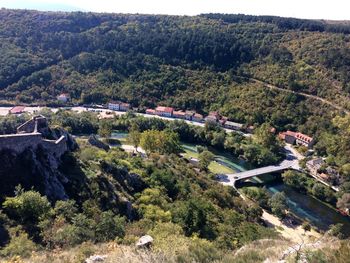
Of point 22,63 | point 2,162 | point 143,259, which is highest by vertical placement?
point 143,259

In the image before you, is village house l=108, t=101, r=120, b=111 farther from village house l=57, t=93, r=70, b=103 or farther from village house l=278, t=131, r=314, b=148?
village house l=278, t=131, r=314, b=148

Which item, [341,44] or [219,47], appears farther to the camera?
[219,47]

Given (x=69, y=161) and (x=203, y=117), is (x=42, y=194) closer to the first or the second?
(x=69, y=161)

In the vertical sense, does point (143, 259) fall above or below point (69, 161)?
above

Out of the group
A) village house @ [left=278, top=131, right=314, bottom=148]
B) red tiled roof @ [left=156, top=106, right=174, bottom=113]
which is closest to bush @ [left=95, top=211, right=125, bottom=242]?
village house @ [left=278, top=131, right=314, bottom=148]

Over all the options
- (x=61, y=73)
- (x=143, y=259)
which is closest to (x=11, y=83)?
(x=61, y=73)

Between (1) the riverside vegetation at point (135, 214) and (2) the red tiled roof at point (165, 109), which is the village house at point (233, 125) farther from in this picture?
(1) the riverside vegetation at point (135, 214)

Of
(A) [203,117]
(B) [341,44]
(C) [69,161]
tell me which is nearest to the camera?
(C) [69,161]

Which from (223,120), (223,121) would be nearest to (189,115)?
(223,120)
